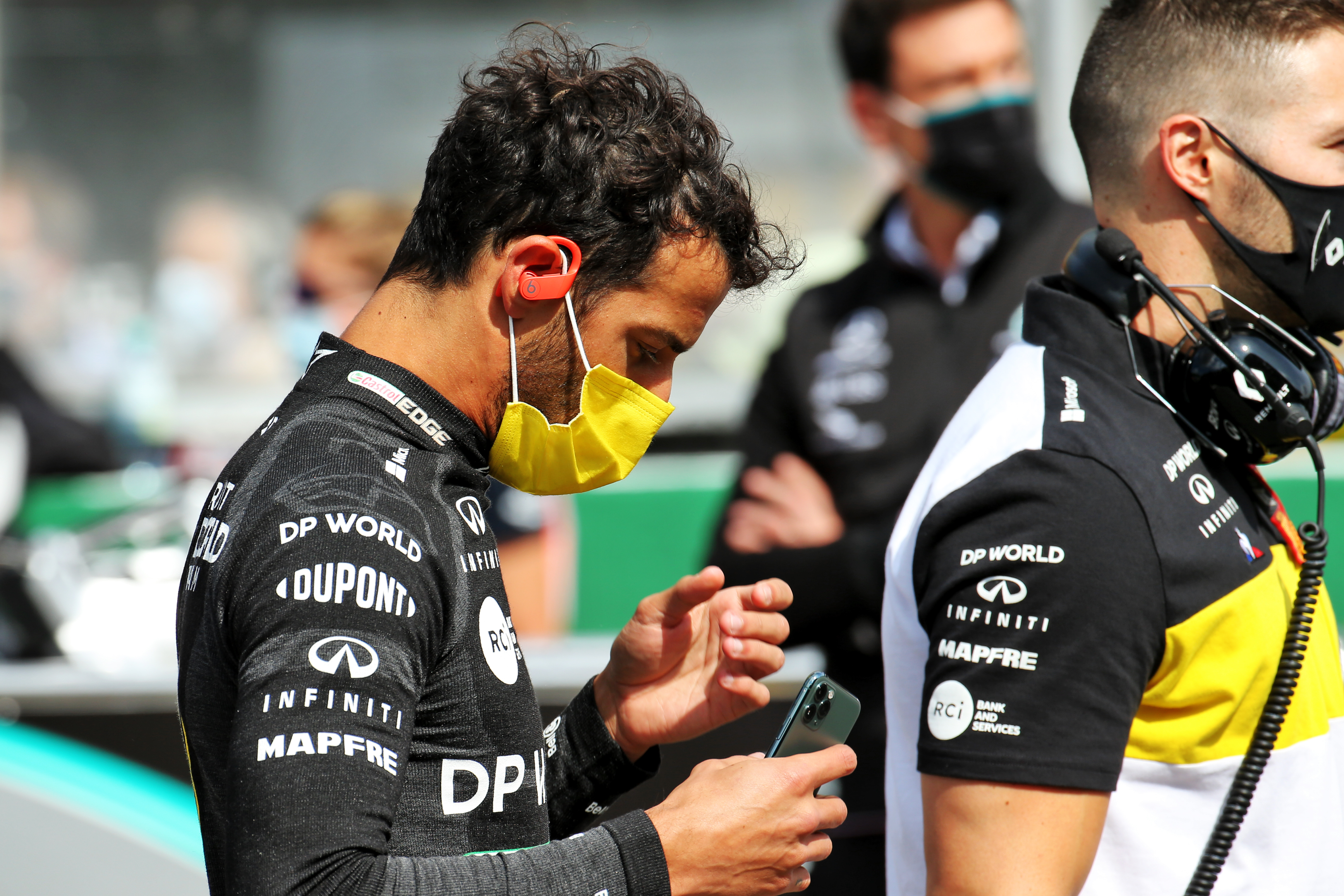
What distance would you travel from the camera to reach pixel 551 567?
191 inches

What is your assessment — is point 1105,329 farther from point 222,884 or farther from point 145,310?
point 145,310

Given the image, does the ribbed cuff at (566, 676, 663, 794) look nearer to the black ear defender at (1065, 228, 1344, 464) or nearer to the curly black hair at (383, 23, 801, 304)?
the curly black hair at (383, 23, 801, 304)

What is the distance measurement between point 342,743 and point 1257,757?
1140 millimetres

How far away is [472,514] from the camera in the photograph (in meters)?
1.58

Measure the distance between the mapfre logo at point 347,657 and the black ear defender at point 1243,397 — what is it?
Answer: 1.08m

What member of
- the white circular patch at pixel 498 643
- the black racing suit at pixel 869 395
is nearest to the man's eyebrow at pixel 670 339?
the white circular patch at pixel 498 643

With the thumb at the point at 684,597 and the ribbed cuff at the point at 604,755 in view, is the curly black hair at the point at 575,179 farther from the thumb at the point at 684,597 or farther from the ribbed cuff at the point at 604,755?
the ribbed cuff at the point at 604,755

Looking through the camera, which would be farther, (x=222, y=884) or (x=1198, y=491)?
(x=1198, y=491)

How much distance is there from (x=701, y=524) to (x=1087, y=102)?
4.27 m

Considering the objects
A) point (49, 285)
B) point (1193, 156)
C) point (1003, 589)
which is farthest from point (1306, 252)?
point (49, 285)

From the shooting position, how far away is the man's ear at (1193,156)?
186 centimetres

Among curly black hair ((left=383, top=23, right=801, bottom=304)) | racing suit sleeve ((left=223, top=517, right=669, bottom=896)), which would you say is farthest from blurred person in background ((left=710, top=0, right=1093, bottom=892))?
racing suit sleeve ((left=223, top=517, right=669, bottom=896))

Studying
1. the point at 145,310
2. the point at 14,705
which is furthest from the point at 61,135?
the point at 14,705

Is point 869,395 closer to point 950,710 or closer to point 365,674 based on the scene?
point 950,710
